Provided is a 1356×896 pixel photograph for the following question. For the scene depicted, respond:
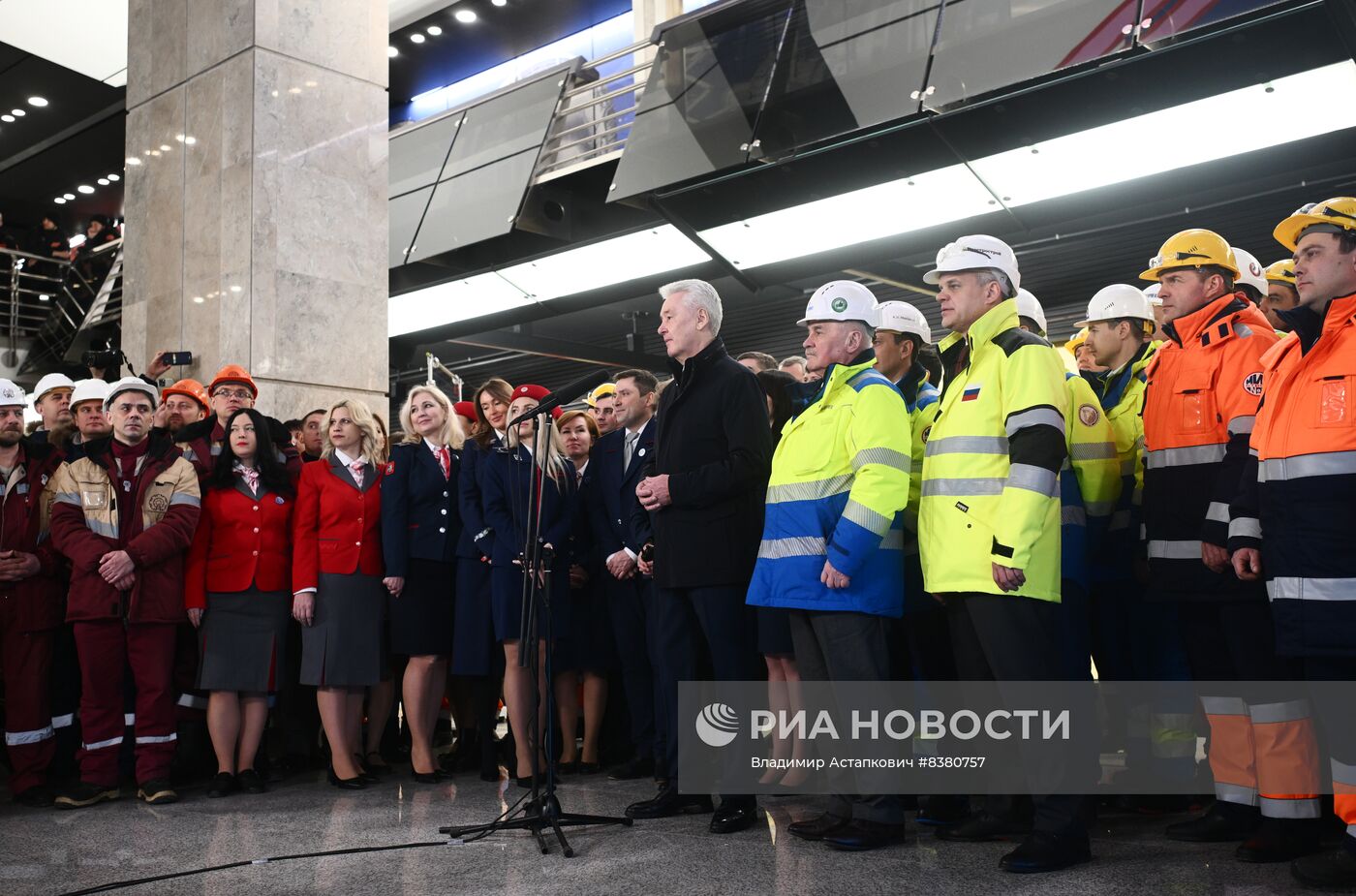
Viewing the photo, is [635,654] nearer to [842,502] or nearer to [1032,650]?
[842,502]

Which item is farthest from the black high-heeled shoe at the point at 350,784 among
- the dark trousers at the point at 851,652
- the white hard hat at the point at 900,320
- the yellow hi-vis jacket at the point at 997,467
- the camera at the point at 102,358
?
the camera at the point at 102,358

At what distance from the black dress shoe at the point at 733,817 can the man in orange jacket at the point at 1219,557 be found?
126 centimetres

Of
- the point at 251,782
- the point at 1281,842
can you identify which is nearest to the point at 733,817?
the point at 1281,842

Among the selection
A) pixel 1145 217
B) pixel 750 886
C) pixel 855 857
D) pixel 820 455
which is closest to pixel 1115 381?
pixel 820 455

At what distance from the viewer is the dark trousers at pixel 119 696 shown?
14.3 feet

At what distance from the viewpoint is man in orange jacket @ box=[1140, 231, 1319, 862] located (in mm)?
2934

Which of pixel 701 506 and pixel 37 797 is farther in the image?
pixel 37 797

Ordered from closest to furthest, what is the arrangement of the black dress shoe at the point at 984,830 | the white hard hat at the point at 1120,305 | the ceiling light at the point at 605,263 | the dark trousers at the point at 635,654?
the black dress shoe at the point at 984,830 → the white hard hat at the point at 1120,305 → the dark trousers at the point at 635,654 → the ceiling light at the point at 605,263

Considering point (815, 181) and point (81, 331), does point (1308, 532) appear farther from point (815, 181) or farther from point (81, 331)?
point (81, 331)

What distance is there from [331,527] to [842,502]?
2.40 m

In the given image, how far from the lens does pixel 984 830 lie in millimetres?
3252

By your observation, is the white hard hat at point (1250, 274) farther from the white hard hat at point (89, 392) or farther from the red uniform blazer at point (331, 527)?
the white hard hat at point (89, 392)

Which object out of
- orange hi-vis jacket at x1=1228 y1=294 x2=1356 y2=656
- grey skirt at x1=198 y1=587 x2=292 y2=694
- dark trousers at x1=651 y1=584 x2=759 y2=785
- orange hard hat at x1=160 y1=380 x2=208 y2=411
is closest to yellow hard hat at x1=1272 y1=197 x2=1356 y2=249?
orange hi-vis jacket at x1=1228 y1=294 x2=1356 y2=656

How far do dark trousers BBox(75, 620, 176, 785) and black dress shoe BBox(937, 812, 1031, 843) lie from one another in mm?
3116
